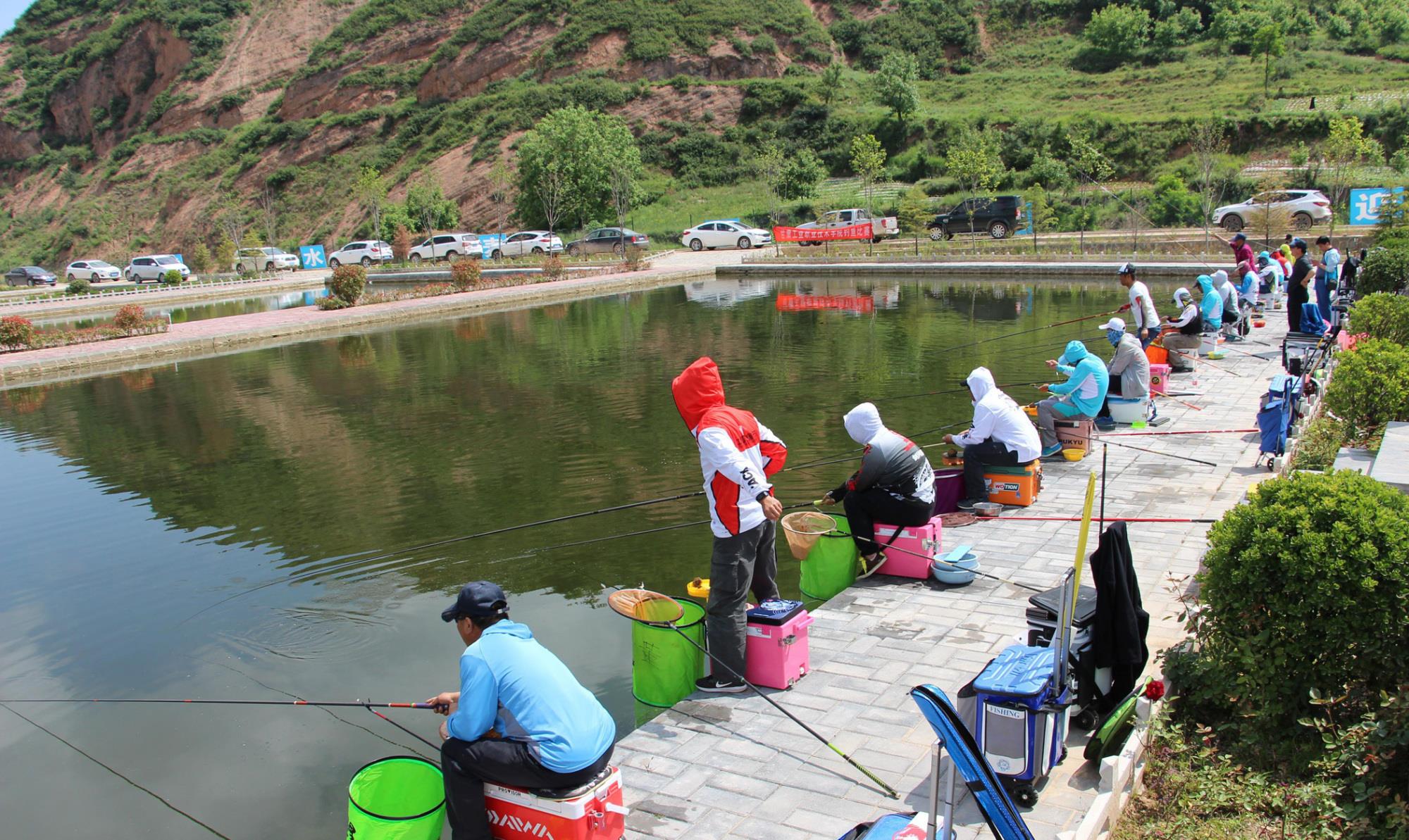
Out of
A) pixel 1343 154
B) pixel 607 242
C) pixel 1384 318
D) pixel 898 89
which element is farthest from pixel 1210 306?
pixel 898 89

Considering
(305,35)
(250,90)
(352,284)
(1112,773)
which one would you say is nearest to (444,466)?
(1112,773)

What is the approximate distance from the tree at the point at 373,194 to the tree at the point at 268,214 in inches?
227

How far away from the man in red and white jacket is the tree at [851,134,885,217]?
35.3 metres

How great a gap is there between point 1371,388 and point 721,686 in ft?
19.3

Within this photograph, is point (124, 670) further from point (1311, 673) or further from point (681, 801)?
point (1311, 673)

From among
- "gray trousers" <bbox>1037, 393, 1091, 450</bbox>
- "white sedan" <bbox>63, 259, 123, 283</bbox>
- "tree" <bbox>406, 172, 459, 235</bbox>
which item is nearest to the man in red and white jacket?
Answer: "gray trousers" <bbox>1037, 393, 1091, 450</bbox>

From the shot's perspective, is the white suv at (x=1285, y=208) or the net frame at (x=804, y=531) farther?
the white suv at (x=1285, y=208)

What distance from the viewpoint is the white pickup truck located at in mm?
37531

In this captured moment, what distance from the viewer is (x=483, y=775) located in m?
3.81

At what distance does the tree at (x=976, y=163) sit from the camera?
1606 inches

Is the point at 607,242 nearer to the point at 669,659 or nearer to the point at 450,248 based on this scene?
the point at 450,248

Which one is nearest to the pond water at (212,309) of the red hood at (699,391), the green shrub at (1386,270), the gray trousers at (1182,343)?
the gray trousers at (1182,343)

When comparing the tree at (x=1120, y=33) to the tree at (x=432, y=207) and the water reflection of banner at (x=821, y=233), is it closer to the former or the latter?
the water reflection of banner at (x=821, y=233)

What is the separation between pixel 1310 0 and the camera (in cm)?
6122
